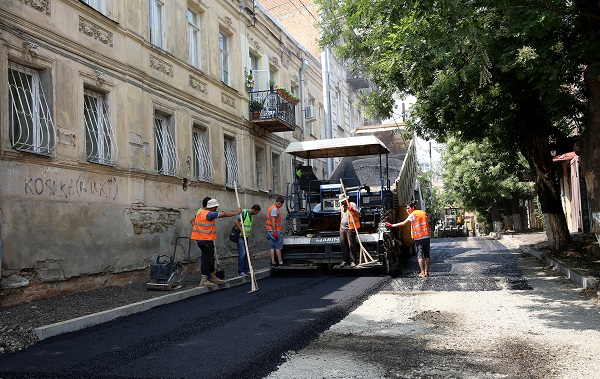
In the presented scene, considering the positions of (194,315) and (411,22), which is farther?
(411,22)

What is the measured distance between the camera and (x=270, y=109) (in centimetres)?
1697

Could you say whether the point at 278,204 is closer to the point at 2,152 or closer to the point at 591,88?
the point at 2,152

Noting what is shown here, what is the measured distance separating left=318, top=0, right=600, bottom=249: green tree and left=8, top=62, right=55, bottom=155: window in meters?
5.65

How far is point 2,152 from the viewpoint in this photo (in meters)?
7.62

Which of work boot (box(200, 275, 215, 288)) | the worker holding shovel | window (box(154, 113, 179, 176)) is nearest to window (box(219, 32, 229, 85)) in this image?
window (box(154, 113, 179, 176))

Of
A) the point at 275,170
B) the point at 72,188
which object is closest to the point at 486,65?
the point at 72,188

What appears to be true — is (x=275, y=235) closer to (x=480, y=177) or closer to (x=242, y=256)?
(x=242, y=256)

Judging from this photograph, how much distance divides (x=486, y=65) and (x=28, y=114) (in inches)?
273

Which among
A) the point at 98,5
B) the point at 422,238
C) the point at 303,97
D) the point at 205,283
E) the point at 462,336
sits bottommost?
the point at 462,336

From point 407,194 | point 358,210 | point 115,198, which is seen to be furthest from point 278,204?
point 407,194

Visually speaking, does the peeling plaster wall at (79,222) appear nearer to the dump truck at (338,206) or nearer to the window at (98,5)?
the dump truck at (338,206)

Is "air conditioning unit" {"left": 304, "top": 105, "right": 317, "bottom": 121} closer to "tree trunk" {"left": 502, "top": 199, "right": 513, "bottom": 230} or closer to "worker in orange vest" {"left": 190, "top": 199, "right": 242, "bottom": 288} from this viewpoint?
"worker in orange vest" {"left": 190, "top": 199, "right": 242, "bottom": 288}

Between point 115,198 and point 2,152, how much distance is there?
2.66 metres

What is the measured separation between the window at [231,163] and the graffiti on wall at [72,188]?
17.7 ft
